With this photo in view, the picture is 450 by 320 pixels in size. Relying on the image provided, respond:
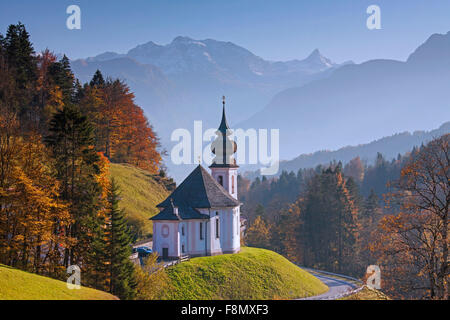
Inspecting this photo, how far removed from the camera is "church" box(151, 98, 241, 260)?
52219mm

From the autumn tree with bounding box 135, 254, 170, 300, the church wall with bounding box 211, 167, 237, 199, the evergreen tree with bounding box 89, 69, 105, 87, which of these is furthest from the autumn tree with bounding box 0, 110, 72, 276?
the evergreen tree with bounding box 89, 69, 105, 87

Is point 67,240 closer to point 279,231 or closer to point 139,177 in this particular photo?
point 139,177

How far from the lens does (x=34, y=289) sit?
2780cm

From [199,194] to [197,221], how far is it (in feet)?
10.9

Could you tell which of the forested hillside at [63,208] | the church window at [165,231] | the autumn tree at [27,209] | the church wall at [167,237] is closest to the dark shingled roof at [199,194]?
the church wall at [167,237]

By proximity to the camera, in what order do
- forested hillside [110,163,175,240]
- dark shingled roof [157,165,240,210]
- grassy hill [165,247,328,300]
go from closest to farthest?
grassy hill [165,247,328,300] < dark shingled roof [157,165,240,210] < forested hillside [110,163,175,240]

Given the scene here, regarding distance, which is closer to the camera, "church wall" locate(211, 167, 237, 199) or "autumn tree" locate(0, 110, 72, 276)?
"autumn tree" locate(0, 110, 72, 276)

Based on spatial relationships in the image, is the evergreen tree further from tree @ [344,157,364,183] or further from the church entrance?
tree @ [344,157,364,183]

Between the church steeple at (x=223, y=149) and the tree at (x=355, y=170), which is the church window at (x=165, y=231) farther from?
the tree at (x=355, y=170)

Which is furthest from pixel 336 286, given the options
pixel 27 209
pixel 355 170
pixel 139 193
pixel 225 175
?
pixel 355 170

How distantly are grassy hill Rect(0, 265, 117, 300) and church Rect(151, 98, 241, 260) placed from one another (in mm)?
20729

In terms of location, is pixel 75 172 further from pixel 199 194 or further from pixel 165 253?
pixel 199 194

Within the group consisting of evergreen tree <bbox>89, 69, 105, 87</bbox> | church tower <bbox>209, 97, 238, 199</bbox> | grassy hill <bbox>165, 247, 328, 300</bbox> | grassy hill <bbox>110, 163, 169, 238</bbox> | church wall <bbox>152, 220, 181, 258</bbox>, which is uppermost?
evergreen tree <bbox>89, 69, 105, 87</bbox>

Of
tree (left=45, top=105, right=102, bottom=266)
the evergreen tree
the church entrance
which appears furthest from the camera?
the evergreen tree
